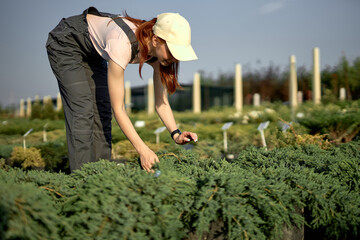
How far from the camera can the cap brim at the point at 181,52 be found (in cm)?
199

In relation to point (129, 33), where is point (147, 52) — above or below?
below

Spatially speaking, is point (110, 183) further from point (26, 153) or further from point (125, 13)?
point (26, 153)

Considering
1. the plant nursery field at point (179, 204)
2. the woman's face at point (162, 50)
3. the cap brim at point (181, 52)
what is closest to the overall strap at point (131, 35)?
the woman's face at point (162, 50)

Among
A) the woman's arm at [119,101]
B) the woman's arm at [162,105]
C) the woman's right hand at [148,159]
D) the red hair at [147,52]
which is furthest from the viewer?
the woman's arm at [162,105]

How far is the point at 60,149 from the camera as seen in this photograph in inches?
178

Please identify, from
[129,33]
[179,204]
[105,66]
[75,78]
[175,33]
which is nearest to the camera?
[179,204]

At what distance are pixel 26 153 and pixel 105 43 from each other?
8.41 ft

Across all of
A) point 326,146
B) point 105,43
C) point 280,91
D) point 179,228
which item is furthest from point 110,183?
point 280,91

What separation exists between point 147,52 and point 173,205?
3.50 feet

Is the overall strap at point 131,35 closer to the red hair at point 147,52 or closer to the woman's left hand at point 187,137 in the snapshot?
the red hair at point 147,52

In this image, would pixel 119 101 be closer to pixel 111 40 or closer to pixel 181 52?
pixel 111 40

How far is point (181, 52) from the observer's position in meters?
2.01

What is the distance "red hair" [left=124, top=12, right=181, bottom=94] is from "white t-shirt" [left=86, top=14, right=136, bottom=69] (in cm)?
7

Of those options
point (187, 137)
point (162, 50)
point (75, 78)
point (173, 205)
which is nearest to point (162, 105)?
point (187, 137)
